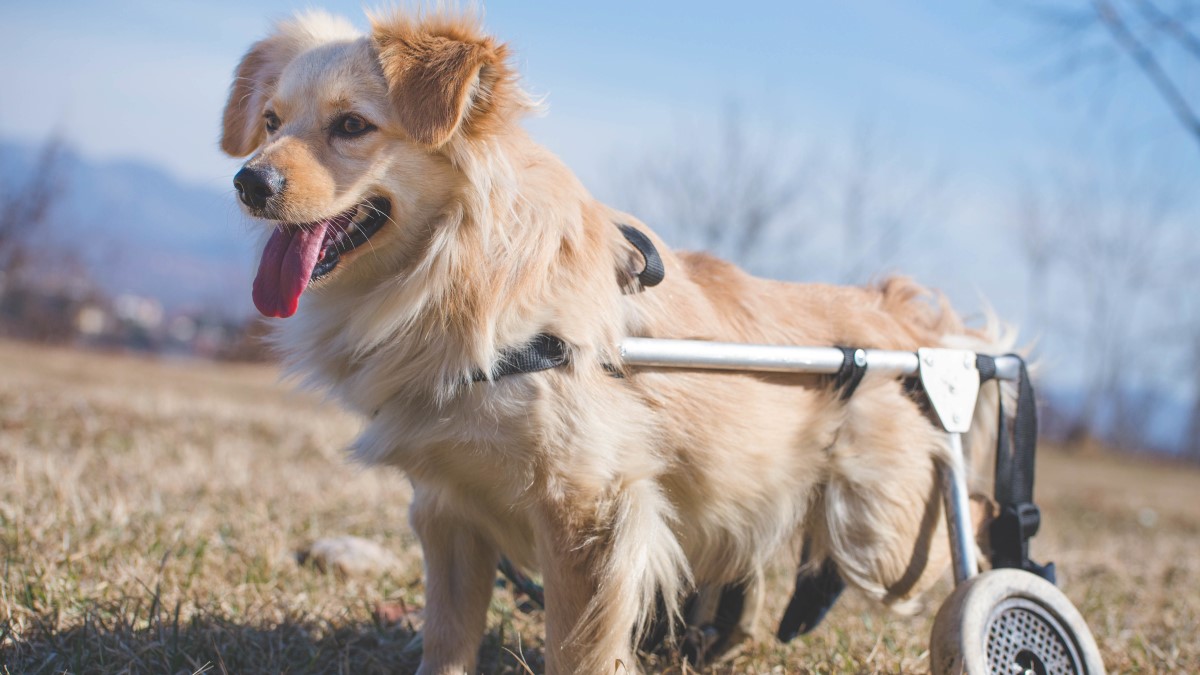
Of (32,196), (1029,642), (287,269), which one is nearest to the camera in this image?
(287,269)

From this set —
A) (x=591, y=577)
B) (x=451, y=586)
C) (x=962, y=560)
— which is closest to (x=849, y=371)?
(x=962, y=560)

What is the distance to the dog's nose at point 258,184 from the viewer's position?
2279mm

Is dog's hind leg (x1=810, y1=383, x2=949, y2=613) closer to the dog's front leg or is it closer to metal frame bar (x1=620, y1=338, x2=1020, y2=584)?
metal frame bar (x1=620, y1=338, x2=1020, y2=584)

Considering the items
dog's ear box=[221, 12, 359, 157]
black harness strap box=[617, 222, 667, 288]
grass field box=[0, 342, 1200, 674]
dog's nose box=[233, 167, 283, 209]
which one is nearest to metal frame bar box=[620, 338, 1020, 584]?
black harness strap box=[617, 222, 667, 288]

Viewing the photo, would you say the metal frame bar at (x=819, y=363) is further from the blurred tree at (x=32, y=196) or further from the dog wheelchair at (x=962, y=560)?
the blurred tree at (x=32, y=196)

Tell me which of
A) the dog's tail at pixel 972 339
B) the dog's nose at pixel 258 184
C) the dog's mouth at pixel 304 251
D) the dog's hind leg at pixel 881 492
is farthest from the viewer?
the dog's tail at pixel 972 339

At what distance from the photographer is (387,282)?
8.30 feet

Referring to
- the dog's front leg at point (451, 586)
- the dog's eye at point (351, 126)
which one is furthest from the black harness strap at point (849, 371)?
the dog's eye at point (351, 126)

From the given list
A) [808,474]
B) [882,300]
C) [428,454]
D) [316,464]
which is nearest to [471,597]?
[428,454]

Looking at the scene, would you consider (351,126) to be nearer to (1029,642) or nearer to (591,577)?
(591,577)

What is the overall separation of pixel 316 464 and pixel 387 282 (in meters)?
4.25

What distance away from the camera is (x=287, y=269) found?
239 centimetres

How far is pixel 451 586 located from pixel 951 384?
173 centimetres

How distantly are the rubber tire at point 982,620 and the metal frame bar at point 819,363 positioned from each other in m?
0.18
